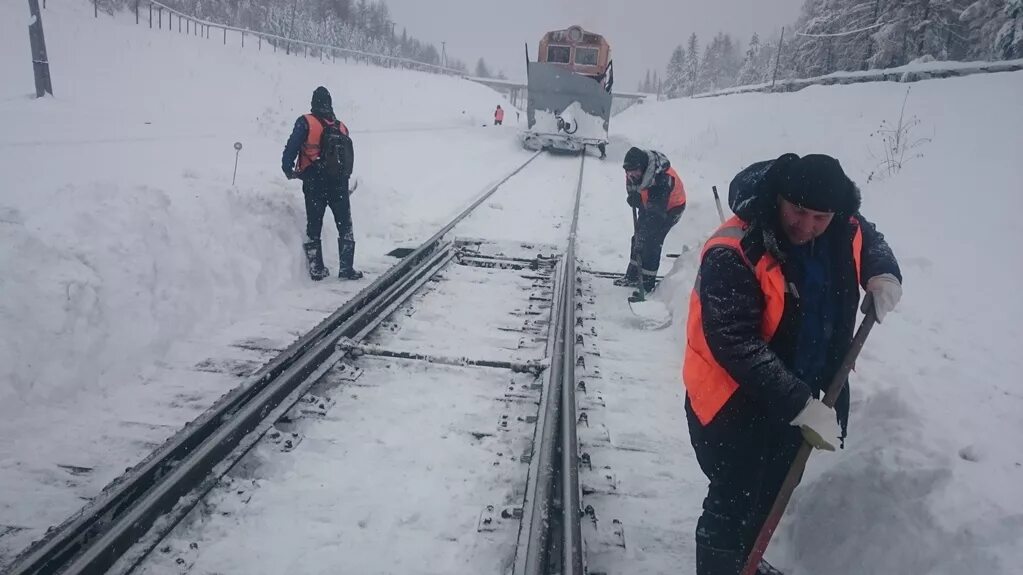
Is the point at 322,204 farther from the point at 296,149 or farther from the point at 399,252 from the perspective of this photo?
the point at 399,252

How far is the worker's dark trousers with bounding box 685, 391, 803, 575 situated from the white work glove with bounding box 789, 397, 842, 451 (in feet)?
0.73

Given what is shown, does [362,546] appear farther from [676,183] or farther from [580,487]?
[676,183]

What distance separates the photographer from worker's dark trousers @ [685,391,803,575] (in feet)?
7.61

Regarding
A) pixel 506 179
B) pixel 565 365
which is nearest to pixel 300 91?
pixel 506 179

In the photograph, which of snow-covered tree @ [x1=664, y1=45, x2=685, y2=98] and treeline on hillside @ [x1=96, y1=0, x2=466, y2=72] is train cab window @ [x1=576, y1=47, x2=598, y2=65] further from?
snow-covered tree @ [x1=664, y1=45, x2=685, y2=98]

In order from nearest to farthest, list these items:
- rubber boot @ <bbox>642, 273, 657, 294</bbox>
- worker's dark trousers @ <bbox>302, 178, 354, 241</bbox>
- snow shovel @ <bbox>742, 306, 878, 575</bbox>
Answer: snow shovel @ <bbox>742, 306, 878, 575</bbox> < worker's dark trousers @ <bbox>302, 178, 354, 241</bbox> < rubber boot @ <bbox>642, 273, 657, 294</bbox>

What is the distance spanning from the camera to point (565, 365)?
446cm

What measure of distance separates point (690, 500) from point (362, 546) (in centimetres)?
180

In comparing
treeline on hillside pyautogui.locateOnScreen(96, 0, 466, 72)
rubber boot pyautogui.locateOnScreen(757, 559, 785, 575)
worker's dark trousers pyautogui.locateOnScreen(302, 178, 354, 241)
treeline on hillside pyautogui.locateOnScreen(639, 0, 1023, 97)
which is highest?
treeline on hillside pyautogui.locateOnScreen(96, 0, 466, 72)

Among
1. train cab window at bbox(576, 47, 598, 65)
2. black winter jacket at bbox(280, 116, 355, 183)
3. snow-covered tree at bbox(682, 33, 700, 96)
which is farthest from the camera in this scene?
snow-covered tree at bbox(682, 33, 700, 96)


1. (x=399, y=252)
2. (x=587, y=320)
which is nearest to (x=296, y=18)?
(x=399, y=252)

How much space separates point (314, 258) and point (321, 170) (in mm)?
982

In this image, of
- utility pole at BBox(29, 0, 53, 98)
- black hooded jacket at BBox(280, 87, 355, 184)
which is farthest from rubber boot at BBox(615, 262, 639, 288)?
utility pole at BBox(29, 0, 53, 98)

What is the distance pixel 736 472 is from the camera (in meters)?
2.40
